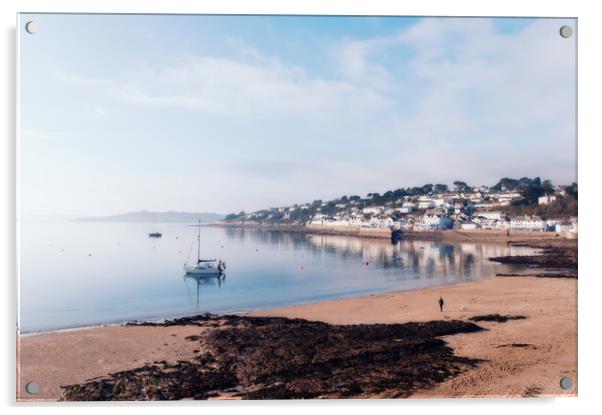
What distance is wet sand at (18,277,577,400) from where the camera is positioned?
324cm

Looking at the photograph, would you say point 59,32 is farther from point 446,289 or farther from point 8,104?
point 446,289

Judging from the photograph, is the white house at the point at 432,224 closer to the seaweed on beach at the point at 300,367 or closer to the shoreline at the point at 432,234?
the shoreline at the point at 432,234

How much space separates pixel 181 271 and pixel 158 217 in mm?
1761

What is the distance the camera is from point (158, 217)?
4188 millimetres

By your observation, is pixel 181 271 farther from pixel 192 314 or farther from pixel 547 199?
pixel 547 199

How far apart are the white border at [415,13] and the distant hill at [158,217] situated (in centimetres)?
86

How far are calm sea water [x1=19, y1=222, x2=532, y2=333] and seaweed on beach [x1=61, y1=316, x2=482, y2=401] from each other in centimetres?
95

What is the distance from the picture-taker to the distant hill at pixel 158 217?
13.0 ft

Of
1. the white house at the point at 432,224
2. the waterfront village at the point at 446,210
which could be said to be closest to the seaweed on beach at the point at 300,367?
the waterfront village at the point at 446,210

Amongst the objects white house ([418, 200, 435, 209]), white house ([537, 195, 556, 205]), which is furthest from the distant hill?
white house ([537, 195, 556, 205])

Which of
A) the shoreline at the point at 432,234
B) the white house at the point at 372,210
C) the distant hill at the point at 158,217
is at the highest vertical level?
the white house at the point at 372,210

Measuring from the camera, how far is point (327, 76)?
3.89m

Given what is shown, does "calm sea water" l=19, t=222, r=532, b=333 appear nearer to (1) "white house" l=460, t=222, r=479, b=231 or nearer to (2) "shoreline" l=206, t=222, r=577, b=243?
(2) "shoreline" l=206, t=222, r=577, b=243
